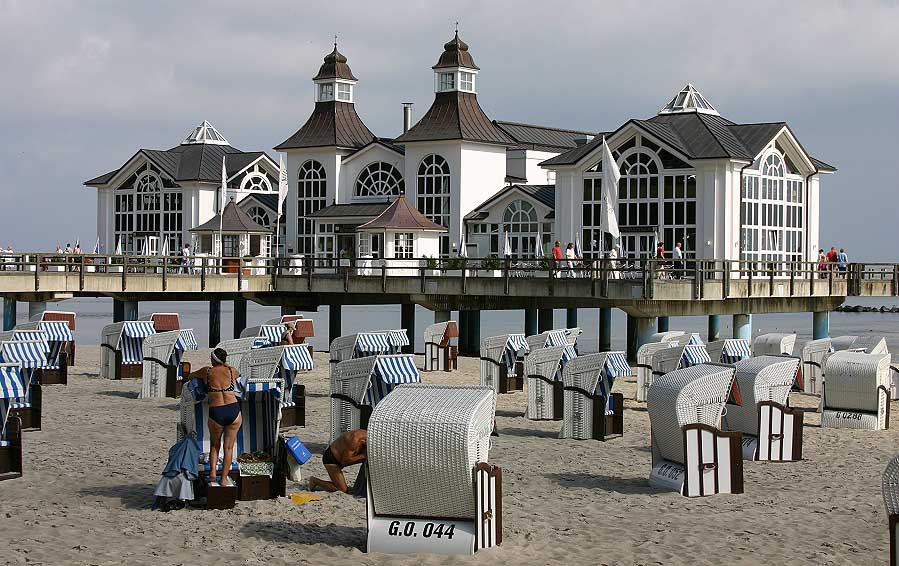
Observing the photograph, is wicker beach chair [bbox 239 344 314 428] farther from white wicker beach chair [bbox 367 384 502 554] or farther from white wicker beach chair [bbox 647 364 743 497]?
white wicker beach chair [bbox 367 384 502 554]

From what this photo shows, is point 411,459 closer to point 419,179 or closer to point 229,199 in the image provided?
point 419,179

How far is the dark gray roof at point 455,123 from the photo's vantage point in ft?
156

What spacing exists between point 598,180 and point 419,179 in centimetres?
848

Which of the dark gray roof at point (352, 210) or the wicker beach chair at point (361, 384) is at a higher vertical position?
the dark gray roof at point (352, 210)

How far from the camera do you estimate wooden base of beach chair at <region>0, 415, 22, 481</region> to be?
511 inches

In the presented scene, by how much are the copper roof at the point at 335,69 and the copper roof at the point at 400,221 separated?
1152 centimetres

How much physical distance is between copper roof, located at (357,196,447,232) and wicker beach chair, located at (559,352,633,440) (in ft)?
82.9

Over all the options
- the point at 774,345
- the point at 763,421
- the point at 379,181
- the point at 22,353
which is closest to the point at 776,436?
the point at 763,421

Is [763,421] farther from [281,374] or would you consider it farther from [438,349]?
[438,349]

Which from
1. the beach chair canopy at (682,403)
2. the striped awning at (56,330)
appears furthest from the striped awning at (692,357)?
the striped awning at (56,330)

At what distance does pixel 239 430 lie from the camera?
12.6m

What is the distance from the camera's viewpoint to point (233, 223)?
4906cm

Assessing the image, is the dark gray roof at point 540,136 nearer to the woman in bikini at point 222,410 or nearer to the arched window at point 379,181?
the arched window at point 379,181

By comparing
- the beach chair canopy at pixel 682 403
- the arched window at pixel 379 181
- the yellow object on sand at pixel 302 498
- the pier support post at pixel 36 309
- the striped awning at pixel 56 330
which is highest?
the arched window at pixel 379 181
